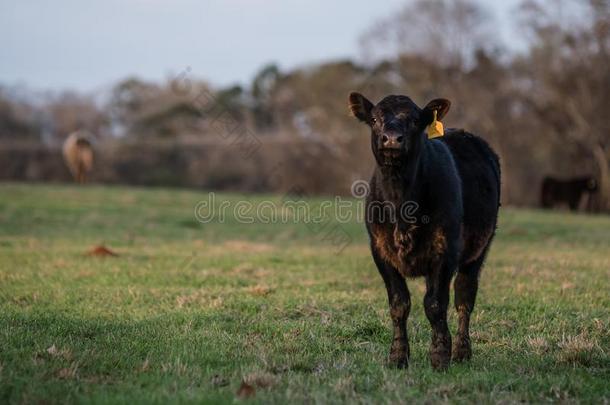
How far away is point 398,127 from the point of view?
6039 millimetres

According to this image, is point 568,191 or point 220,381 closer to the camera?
point 220,381

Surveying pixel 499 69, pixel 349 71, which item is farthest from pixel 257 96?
pixel 499 69

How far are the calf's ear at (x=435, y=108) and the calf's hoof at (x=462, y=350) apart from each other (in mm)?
1979

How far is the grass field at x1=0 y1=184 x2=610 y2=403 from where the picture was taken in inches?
207

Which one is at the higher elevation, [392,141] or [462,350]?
[392,141]

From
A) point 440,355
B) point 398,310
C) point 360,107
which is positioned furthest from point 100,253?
point 440,355

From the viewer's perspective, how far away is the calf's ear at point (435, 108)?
6402mm

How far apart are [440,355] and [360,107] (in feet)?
7.62

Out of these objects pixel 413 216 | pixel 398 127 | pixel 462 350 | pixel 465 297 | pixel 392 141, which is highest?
pixel 398 127

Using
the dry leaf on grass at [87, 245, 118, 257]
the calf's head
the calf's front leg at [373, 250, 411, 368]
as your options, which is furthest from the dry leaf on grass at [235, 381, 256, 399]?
the dry leaf on grass at [87, 245, 118, 257]

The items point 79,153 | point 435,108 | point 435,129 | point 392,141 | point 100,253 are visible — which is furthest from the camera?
point 79,153

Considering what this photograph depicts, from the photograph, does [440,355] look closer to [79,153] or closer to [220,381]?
[220,381]

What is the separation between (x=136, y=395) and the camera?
492 cm

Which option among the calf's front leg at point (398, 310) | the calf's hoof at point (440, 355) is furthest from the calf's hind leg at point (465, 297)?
the calf's front leg at point (398, 310)
